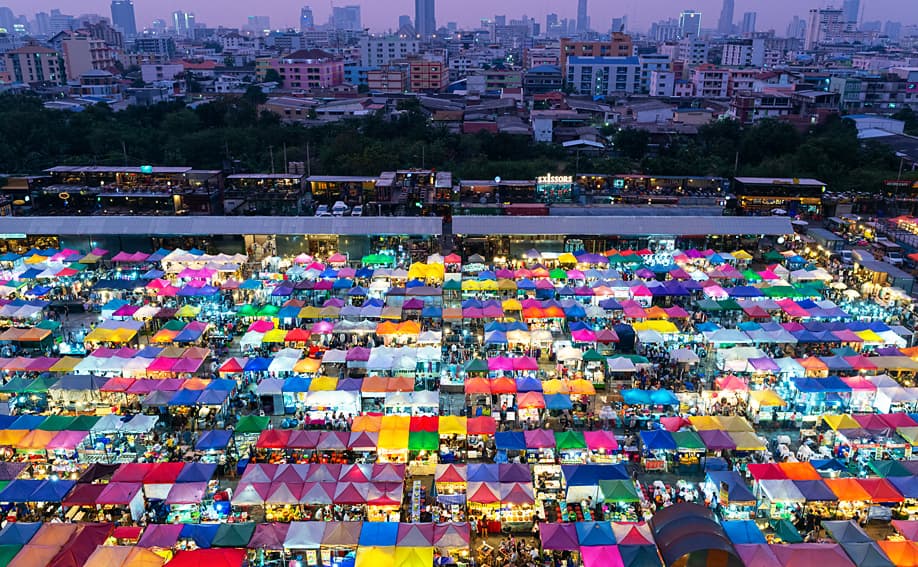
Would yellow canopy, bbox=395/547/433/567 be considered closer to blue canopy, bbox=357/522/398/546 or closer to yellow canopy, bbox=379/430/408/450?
blue canopy, bbox=357/522/398/546

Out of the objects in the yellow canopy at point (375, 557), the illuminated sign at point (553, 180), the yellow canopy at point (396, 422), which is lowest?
the yellow canopy at point (375, 557)

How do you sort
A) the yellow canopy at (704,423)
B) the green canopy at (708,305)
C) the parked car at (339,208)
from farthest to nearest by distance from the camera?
the parked car at (339,208), the green canopy at (708,305), the yellow canopy at (704,423)

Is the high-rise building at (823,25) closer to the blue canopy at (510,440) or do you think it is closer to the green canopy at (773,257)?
the green canopy at (773,257)

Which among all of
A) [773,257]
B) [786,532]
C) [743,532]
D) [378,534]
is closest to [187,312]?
[378,534]

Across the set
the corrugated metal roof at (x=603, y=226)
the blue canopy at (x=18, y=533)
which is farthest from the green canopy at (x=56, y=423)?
the corrugated metal roof at (x=603, y=226)

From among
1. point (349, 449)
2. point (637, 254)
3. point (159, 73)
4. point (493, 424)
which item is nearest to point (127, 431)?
point (349, 449)

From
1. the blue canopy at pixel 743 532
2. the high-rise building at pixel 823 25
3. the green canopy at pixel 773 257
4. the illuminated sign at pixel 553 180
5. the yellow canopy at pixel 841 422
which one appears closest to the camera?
the blue canopy at pixel 743 532

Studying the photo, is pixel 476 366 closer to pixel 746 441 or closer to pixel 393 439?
pixel 393 439
